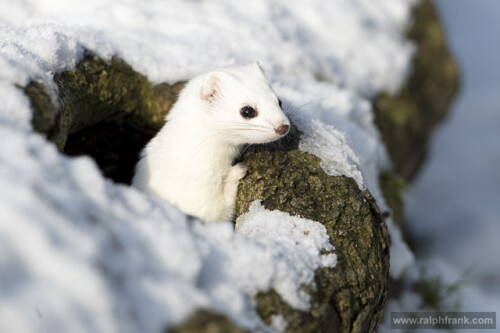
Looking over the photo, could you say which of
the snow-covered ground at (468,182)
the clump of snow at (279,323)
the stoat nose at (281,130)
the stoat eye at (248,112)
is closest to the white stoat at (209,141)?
the stoat eye at (248,112)

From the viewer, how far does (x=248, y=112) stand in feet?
8.73

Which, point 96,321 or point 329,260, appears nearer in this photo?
point 96,321

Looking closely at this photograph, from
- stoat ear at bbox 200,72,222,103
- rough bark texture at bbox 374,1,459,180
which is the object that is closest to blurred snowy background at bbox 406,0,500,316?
rough bark texture at bbox 374,1,459,180

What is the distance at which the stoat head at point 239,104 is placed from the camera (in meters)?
2.60

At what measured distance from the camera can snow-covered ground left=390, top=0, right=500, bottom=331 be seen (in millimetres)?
5383

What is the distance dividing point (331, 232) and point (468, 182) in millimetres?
5931

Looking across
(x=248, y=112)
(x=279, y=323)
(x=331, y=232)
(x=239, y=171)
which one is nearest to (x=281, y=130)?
(x=248, y=112)

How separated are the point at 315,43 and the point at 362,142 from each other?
1811 mm

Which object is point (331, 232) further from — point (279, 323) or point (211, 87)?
point (211, 87)

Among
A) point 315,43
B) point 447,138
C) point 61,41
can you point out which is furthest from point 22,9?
point 447,138

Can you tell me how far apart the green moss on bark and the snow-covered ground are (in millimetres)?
1836

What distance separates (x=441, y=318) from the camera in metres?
3.59

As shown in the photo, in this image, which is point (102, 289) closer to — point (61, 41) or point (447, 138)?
point (61, 41)

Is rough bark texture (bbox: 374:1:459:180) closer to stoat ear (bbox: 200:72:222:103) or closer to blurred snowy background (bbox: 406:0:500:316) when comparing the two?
blurred snowy background (bbox: 406:0:500:316)
